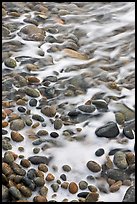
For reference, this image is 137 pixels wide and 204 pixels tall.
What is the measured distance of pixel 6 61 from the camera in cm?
432

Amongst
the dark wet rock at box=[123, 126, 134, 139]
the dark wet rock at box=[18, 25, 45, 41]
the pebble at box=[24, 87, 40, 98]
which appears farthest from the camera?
the dark wet rock at box=[18, 25, 45, 41]

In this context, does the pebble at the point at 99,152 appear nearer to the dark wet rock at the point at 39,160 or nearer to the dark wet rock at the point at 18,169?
the dark wet rock at the point at 39,160

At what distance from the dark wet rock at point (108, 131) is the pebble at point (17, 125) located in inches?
22.0

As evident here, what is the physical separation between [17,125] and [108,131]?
0.68m

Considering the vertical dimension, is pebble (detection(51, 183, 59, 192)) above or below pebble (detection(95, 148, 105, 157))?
below

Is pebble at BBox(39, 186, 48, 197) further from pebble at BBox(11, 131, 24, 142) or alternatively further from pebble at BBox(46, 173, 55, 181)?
pebble at BBox(11, 131, 24, 142)

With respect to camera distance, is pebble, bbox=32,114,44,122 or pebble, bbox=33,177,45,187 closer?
pebble, bbox=33,177,45,187

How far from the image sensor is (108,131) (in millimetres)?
3543

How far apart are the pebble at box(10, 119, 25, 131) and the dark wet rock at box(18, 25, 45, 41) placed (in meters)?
1.44

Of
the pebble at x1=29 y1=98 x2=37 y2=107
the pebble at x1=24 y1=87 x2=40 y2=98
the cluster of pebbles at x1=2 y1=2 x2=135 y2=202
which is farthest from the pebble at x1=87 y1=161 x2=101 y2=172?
the pebble at x1=24 y1=87 x2=40 y2=98

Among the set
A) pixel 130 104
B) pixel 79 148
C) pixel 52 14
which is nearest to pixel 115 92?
pixel 130 104

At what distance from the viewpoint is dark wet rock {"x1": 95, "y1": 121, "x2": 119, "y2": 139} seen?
352cm

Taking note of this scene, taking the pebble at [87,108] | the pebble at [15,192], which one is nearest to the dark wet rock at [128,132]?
the pebble at [87,108]

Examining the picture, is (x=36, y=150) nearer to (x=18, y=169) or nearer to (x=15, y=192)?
(x=18, y=169)
